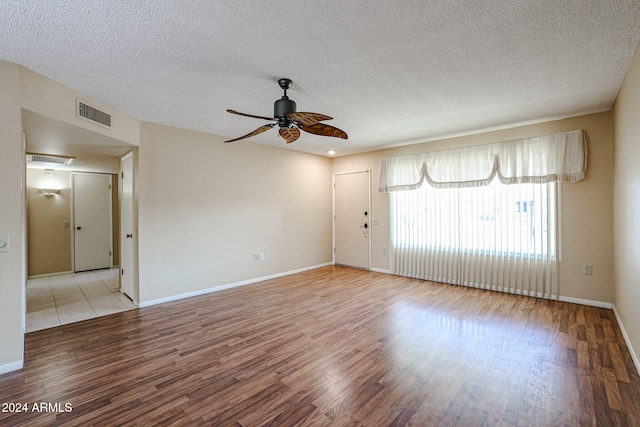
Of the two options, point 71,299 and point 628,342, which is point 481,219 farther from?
point 71,299

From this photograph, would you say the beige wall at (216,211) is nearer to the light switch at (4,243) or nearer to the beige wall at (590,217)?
the light switch at (4,243)

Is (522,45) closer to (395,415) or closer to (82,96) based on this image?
(395,415)

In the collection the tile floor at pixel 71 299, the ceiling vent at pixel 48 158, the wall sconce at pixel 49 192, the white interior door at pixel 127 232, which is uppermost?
the ceiling vent at pixel 48 158

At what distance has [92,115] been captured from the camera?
3.16 meters

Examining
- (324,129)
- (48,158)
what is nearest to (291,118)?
(324,129)

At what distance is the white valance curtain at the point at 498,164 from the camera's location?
Result: 3799mm

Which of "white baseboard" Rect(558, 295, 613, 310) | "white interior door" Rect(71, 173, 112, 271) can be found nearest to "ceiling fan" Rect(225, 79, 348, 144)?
"white baseboard" Rect(558, 295, 613, 310)

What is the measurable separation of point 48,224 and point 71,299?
105 inches

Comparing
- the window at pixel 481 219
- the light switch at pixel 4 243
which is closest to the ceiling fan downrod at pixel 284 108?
the light switch at pixel 4 243

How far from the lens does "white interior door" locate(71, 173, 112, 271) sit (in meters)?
6.12

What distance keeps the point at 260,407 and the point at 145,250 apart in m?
2.97

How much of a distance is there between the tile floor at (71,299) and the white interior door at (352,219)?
4.11m

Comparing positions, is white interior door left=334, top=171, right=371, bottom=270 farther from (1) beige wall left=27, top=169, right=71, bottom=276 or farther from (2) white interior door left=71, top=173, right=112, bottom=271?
(1) beige wall left=27, top=169, right=71, bottom=276

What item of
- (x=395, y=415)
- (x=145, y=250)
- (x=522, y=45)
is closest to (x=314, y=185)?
(x=145, y=250)
